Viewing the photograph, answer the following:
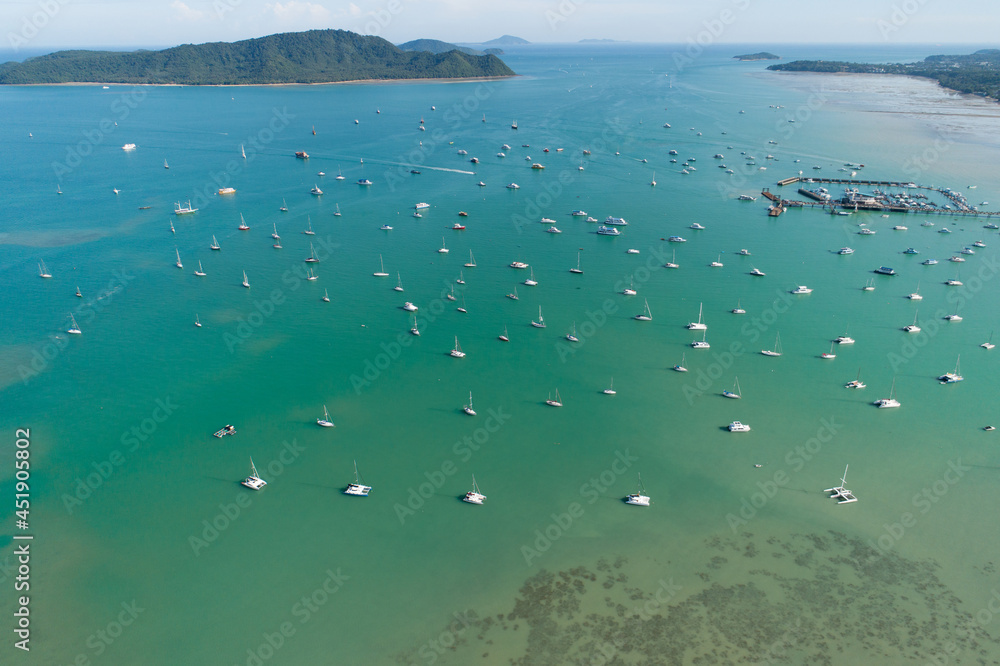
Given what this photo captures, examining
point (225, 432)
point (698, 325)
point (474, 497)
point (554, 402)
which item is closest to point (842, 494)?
point (554, 402)

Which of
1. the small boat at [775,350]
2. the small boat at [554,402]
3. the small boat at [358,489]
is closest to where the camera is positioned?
the small boat at [358,489]

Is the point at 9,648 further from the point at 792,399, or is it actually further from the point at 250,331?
the point at 792,399

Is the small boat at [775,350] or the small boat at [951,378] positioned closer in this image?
the small boat at [951,378]

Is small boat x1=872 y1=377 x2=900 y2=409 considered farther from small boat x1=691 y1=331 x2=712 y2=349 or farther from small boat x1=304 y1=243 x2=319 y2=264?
small boat x1=304 y1=243 x2=319 y2=264

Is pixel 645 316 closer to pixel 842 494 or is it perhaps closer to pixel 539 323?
pixel 539 323

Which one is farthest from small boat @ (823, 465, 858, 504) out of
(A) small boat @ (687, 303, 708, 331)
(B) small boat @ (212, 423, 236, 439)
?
(B) small boat @ (212, 423, 236, 439)

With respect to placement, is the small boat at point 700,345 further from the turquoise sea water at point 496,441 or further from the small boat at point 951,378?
the small boat at point 951,378

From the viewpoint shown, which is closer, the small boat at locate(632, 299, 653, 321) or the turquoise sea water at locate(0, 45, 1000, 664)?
the turquoise sea water at locate(0, 45, 1000, 664)

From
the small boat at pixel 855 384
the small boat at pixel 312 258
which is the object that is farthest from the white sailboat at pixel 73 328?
the small boat at pixel 855 384

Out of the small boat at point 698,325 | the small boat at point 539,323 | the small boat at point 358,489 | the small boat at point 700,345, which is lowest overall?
the small boat at point 358,489
